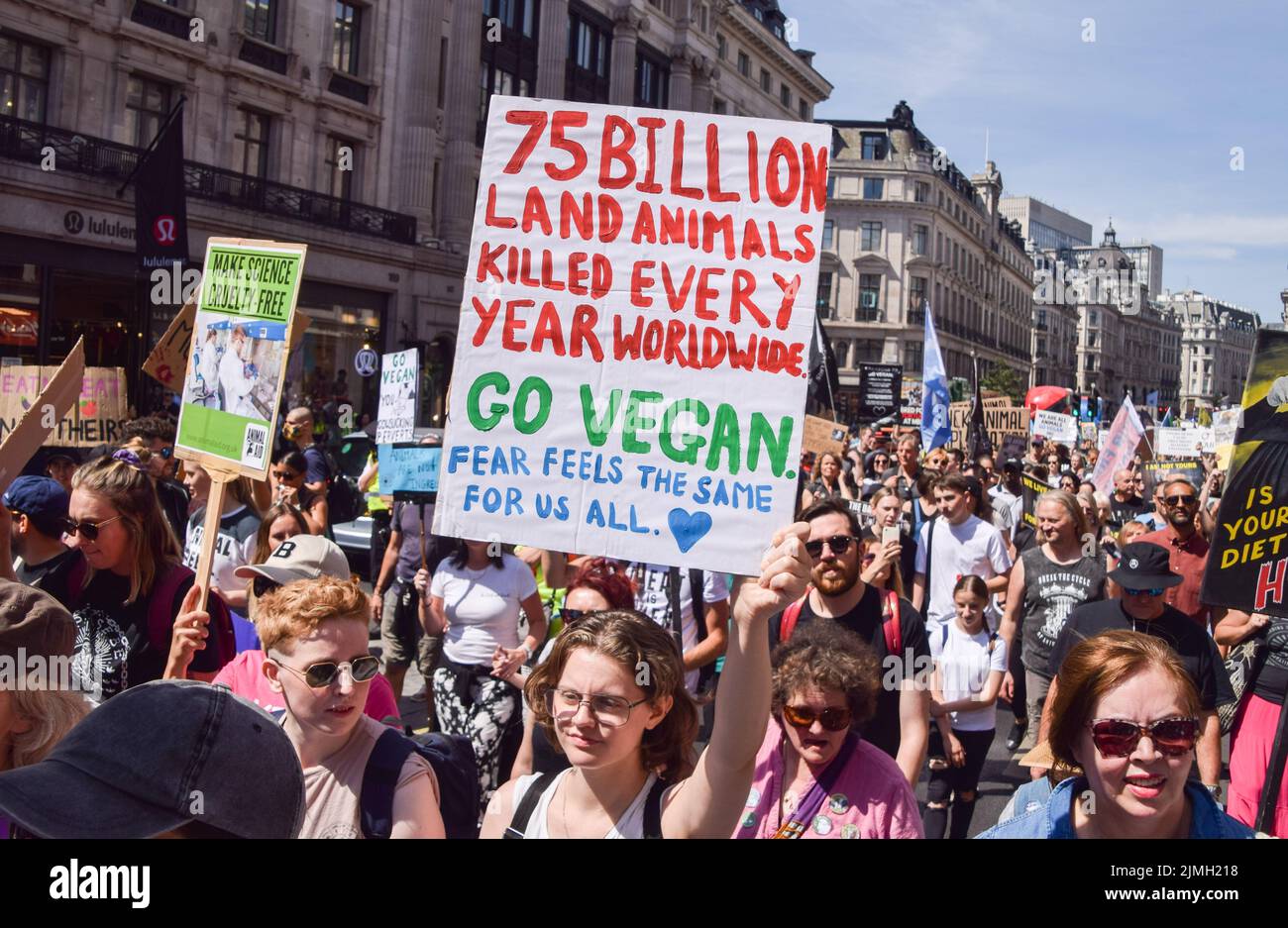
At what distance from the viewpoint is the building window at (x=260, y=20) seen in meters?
25.4

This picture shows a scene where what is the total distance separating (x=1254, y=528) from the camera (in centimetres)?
410

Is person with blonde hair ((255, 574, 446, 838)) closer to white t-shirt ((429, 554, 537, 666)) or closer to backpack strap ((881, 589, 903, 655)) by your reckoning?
backpack strap ((881, 589, 903, 655))

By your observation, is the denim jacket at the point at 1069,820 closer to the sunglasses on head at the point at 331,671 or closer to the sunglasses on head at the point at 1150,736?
the sunglasses on head at the point at 1150,736

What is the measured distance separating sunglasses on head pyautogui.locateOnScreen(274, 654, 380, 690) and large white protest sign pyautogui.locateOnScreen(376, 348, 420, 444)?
6.41 metres

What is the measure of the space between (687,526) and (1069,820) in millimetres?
1177

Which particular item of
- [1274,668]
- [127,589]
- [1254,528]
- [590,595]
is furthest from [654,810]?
[1274,668]

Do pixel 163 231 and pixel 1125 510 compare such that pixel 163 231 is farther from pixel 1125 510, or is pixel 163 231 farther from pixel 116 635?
pixel 116 635

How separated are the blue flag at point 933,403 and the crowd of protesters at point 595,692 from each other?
797 cm

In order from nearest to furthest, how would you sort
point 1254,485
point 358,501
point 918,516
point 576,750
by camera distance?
point 576,750
point 1254,485
point 918,516
point 358,501

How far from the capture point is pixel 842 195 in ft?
260

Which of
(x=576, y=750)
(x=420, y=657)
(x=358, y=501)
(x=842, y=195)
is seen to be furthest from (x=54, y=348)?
(x=842, y=195)

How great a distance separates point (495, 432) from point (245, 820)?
5.79ft

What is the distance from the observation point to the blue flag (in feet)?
47.8
